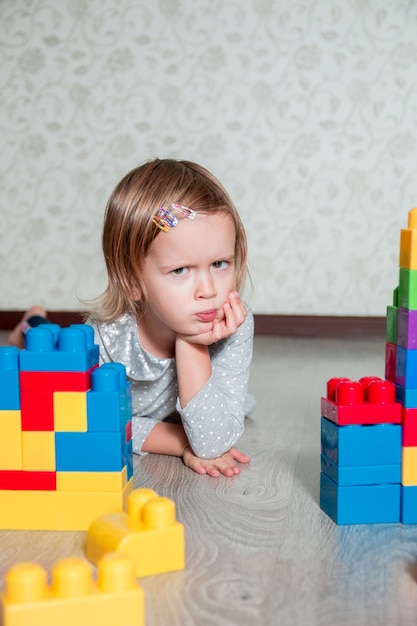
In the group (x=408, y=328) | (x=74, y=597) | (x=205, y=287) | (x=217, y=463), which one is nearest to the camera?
(x=74, y=597)

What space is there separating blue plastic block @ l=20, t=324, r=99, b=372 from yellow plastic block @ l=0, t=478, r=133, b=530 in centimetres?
16

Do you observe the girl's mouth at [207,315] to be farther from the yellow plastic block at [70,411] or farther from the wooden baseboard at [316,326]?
the wooden baseboard at [316,326]

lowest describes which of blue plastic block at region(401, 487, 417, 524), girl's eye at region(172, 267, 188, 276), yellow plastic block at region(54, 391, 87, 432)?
blue plastic block at region(401, 487, 417, 524)

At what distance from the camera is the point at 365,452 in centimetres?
99

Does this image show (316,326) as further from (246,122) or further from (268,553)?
(268,553)

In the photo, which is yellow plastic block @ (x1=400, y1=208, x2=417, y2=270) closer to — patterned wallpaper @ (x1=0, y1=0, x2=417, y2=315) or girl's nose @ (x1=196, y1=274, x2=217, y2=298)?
girl's nose @ (x1=196, y1=274, x2=217, y2=298)

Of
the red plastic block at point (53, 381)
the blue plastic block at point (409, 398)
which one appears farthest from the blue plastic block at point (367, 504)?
the red plastic block at point (53, 381)

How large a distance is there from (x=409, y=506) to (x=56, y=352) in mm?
483

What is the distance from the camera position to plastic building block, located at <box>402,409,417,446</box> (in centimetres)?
99

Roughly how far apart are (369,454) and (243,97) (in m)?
2.12

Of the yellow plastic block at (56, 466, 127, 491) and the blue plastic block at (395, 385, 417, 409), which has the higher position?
the blue plastic block at (395, 385, 417, 409)

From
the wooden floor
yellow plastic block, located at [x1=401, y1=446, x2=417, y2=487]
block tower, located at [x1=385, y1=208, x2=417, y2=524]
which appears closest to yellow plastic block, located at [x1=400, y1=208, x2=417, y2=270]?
block tower, located at [x1=385, y1=208, x2=417, y2=524]

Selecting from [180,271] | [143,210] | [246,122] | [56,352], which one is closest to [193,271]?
[180,271]

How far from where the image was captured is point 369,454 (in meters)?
0.99
